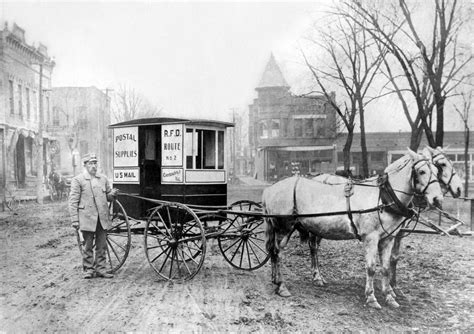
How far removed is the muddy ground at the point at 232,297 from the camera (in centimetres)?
456

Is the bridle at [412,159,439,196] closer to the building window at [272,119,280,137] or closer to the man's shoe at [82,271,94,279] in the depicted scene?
the man's shoe at [82,271,94,279]

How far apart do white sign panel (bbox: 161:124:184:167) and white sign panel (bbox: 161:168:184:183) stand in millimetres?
87

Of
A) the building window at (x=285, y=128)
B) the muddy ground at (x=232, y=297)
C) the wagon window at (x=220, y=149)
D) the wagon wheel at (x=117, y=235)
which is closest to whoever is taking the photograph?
the muddy ground at (x=232, y=297)

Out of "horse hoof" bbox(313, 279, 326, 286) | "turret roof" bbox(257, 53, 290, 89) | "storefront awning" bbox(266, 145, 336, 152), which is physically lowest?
"horse hoof" bbox(313, 279, 326, 286)

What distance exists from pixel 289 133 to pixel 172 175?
32.0 metres

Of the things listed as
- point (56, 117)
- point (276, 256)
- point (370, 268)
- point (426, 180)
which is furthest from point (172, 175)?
point (56, 117)

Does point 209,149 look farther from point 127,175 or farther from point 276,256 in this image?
point 276,256

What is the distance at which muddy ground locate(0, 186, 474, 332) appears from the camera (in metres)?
4.56

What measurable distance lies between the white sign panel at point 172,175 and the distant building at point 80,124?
82.6 ft

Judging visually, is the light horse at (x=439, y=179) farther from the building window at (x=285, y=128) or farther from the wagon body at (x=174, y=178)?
the building window at (x=285, y=128)

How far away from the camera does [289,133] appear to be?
126 feet

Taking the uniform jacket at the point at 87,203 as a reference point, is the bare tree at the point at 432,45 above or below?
above

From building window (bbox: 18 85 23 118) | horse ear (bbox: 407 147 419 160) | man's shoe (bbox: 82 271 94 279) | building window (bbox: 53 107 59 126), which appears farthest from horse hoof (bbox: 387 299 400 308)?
building window (bbox: 53 107 59 126)

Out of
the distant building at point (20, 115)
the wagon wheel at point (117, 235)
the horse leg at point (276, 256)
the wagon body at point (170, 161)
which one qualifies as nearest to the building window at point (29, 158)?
the distant building at point (20, 115)
